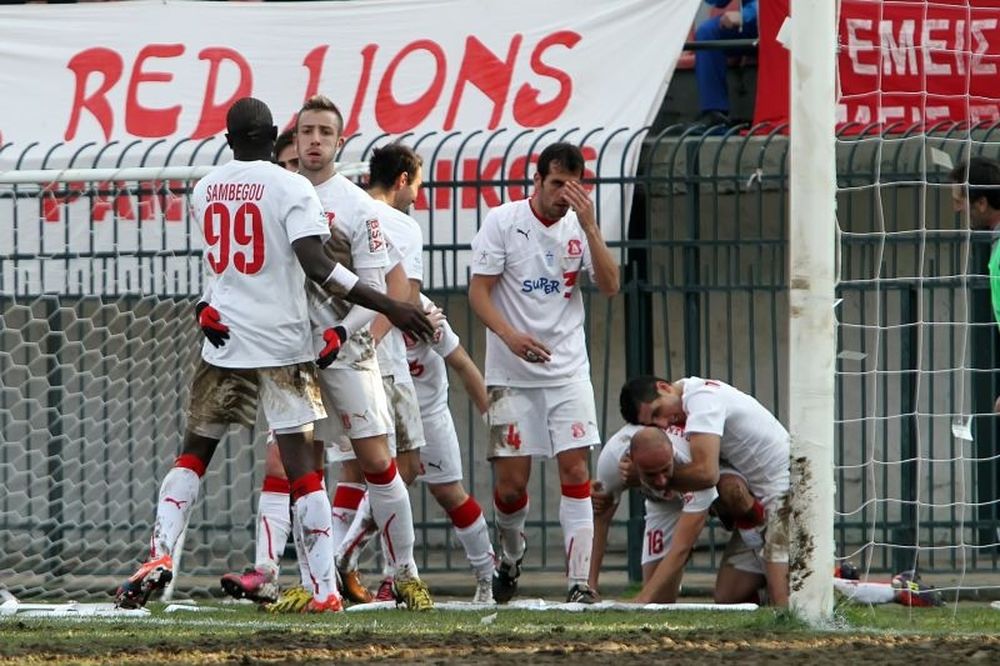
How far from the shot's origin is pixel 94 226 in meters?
11.0

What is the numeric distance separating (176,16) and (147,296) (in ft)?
8.47

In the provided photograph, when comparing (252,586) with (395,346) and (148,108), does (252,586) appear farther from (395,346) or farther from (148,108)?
(148,108)

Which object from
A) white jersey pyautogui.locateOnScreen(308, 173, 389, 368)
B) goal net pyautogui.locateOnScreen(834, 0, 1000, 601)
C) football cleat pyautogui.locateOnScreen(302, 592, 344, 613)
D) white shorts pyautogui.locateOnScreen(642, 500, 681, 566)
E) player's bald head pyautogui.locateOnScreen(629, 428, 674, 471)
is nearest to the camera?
football cleat pyautogui.locateOnScreen(302, 592, 344, 613)

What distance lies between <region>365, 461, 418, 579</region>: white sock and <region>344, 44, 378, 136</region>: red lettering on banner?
3859 mm

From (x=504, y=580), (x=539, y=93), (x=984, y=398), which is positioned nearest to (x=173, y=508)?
(x=504, y=580)

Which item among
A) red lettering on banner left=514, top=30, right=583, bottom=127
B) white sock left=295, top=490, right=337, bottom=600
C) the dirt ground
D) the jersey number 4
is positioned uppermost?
red lettering on banner left=514, top=30, right=583, bottom=127

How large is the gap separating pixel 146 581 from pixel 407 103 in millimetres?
4922

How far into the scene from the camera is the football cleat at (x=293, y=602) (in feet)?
26.0

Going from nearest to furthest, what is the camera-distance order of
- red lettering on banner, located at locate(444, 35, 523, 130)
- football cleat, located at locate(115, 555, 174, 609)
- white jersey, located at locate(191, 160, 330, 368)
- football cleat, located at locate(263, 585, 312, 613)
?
football cleat, located at locate(115, 555, 174, 609), white jersey, located at locate(191, 160, 330, 368), football cleat, located at locate(263, 585, 312, 613), red lettering on banner, located at locate(444, 35, 523, 130)

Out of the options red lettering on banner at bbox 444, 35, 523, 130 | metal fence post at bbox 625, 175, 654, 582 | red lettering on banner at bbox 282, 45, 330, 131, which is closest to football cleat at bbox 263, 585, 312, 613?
metal fence post at bbox 625, 175, 654, 582

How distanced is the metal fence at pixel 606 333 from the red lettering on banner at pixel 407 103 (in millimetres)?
378

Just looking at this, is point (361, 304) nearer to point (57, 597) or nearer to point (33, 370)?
point (57, 597)

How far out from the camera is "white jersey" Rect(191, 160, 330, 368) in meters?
7.59

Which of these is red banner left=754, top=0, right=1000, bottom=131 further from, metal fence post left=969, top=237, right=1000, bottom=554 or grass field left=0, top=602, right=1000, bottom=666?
grass field left=0, top=602, right=1000, bottom=666
